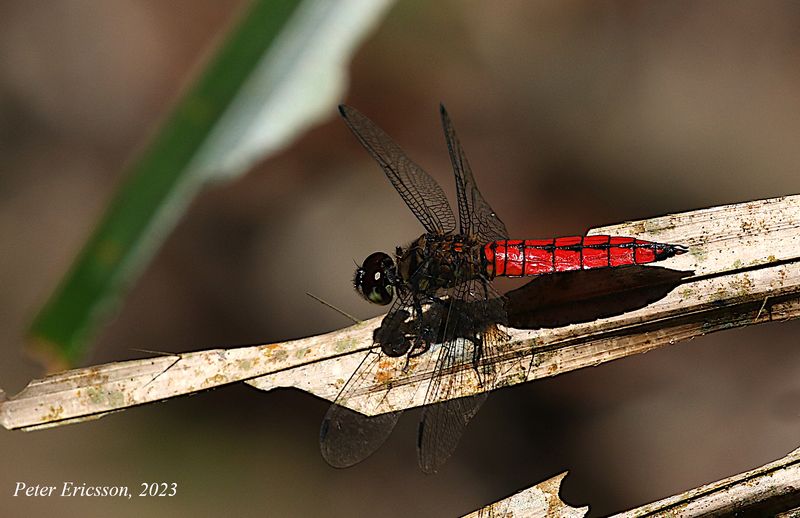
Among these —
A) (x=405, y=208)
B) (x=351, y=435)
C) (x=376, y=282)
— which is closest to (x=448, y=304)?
(x=376, y=282)

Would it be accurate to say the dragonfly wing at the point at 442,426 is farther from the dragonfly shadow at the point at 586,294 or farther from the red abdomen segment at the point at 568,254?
the red abdomen segment at the point at 568,254

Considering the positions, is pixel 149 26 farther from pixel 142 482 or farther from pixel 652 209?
pixel 652 209

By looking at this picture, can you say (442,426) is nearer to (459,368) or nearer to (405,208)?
(459,368)

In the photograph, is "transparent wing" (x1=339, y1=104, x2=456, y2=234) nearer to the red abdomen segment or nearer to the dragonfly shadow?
the red abdomen segment

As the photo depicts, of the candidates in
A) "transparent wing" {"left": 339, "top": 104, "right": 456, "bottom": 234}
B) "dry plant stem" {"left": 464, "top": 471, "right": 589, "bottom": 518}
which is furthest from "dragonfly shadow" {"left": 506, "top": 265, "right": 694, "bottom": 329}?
"transparent wing" {"left": 339, "top": 104, "right": 456, "bottom": 234}

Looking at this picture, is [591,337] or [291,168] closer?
[591,337]

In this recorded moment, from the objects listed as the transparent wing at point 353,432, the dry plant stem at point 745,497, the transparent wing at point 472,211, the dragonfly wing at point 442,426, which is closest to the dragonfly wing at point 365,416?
the transparent wing at point 353,432

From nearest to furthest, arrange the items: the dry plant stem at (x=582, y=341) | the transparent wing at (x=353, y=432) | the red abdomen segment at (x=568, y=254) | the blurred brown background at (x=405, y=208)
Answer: the dry plant stem at (x=582, y=341), the red abdomen segment at (x=568, y=254), the transparent wing at (x=353, y=432), the blurred brown background at (x=405, y=208)

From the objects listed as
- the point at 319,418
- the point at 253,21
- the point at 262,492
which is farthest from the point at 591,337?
the point at 262,492
